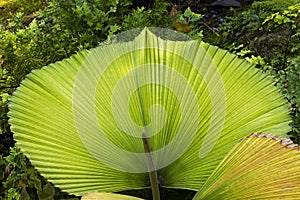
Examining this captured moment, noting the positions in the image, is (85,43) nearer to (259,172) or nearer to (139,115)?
(139,115)

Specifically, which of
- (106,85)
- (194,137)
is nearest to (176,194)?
(194,137)

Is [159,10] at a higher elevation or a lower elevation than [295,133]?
higher

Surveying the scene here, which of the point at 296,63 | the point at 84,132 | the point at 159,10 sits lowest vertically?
the point at 84,132

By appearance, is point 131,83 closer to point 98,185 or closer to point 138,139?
point 138,139

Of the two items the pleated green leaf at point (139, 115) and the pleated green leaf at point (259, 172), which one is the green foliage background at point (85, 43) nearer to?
the pleated green leaf at point (139, 115)

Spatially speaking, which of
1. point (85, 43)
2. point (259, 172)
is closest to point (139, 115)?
point (259, 172)

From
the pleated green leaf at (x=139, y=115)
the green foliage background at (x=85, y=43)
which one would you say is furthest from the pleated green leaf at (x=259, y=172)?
the green foliage background at (x=85, y=43)

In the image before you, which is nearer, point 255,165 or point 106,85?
point 255,165

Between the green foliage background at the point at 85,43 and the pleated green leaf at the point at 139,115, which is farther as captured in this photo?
the green foliage background at the point at 85,43
